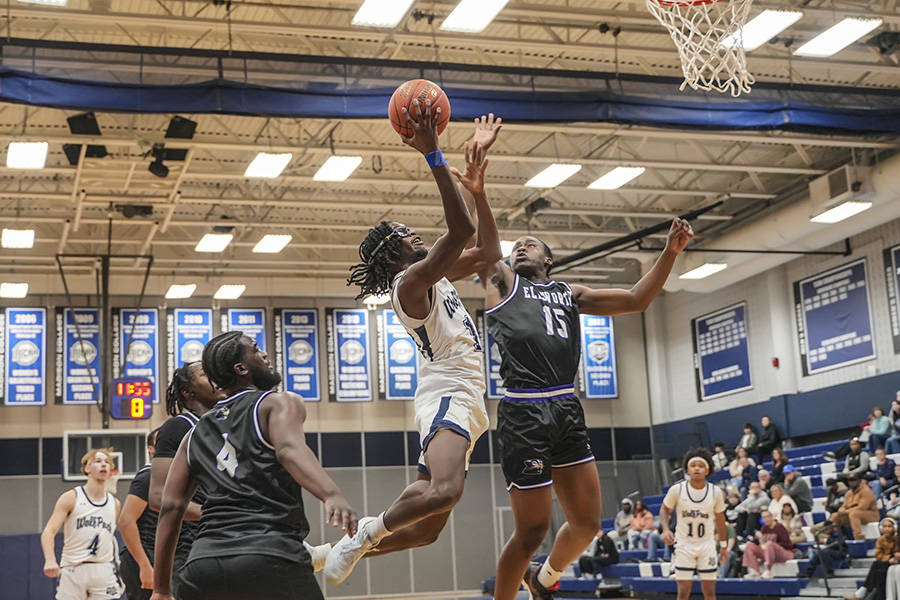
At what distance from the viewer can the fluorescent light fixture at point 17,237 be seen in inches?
792

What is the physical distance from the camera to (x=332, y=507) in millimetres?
3885

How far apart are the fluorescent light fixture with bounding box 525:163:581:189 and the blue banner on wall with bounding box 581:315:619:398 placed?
8934 millimetres

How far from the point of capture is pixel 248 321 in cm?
2598

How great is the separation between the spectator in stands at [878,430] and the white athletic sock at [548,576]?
1344 cm

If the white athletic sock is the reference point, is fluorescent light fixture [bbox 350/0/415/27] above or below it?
above

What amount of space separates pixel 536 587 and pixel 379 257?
2432mm

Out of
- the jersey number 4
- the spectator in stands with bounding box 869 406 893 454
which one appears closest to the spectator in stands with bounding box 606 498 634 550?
the spectator in stands with bounding box 869 406 893 454

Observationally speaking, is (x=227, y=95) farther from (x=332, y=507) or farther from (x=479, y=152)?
(x=332, y=507)

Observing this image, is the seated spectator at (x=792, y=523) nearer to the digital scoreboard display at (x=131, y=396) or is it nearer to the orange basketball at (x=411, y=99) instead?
the digital scoreboard display at (x=131, y=396)

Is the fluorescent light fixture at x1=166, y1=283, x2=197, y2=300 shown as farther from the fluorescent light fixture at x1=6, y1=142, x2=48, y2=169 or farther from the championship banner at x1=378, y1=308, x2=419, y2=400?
the fluorescent light fixture at x1=6, y1=142, x2=48, y2=169

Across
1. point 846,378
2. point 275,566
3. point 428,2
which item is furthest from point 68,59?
point 846,378

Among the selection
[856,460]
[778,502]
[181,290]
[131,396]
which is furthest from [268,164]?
[856,460]

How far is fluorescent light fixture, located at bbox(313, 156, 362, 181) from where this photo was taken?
57.8 ft

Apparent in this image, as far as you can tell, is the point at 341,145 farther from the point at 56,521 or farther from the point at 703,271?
the point at 56,521
